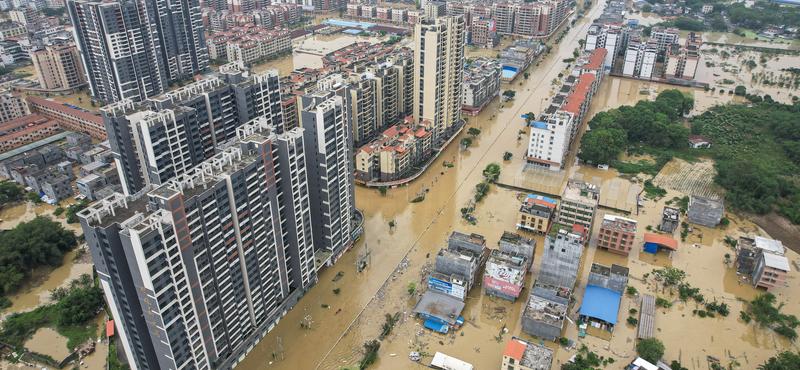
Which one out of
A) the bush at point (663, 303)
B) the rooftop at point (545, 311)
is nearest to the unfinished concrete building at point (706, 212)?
the bush at point (663, 303)

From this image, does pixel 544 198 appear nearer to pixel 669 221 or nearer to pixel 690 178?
pixel 669 221

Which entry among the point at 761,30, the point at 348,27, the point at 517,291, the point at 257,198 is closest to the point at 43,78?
the point at 348,27

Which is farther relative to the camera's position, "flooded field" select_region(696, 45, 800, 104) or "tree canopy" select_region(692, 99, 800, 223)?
"flooded field" select_region(696, 45, 800, 104)

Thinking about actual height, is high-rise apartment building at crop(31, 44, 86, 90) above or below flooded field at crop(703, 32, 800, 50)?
above

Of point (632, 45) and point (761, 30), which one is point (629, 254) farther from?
point (761, 30)

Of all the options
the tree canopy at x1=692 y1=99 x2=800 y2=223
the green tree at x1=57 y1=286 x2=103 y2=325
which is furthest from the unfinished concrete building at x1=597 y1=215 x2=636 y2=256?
the green tree at x1=57 y1=286 x2=103 y2=325

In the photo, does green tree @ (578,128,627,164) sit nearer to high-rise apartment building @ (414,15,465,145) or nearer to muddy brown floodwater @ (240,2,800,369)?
muddy brown floodwater @ (240,2,800,369)

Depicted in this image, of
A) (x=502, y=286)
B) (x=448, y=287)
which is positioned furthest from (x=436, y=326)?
(x=502, y=286)
